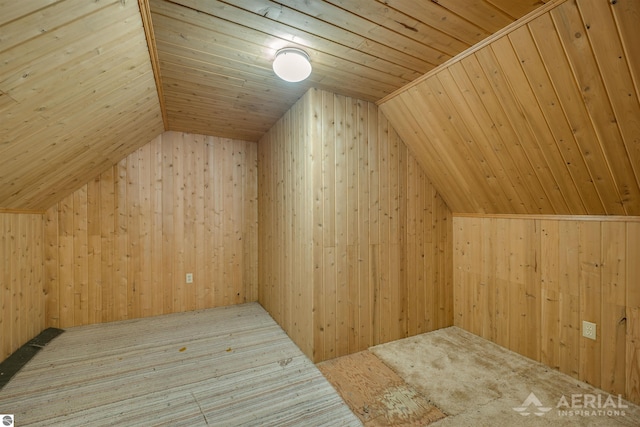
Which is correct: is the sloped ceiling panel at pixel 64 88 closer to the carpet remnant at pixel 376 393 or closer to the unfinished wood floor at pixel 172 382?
the unfinished wood floor at pixel 172 382

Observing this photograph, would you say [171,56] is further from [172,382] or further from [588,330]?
[588,330]

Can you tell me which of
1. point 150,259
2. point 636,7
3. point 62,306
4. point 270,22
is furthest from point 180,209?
point 636,7

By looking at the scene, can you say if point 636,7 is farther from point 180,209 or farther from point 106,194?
point 106,194

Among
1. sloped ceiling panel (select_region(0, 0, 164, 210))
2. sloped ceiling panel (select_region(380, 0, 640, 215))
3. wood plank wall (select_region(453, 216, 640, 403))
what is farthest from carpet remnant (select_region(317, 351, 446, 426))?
sloped ceiling panel (select_region(0, 0, 164, 210))

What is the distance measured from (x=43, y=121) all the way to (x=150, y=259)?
199 centimetres

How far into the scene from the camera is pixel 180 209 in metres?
3.25

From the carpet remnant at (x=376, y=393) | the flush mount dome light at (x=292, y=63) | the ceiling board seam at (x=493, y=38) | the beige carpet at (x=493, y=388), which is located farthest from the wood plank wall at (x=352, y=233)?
the ceiling board seam at (x=493, y=38)

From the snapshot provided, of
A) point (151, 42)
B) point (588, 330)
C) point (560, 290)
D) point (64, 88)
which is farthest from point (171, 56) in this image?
point (588, 330)

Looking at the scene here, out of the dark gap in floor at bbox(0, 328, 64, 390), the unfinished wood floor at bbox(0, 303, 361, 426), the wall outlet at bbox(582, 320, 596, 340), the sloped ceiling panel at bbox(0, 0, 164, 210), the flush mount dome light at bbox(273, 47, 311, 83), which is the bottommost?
the unfinished wood floor at bbox(0, 303, 361, 426)

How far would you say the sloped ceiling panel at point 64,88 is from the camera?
103cm

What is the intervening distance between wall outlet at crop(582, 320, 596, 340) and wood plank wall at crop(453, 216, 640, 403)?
0.08 feet

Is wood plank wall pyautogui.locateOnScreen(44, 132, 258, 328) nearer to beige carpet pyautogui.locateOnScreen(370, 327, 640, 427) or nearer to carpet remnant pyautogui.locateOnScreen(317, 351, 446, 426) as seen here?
carpet remnant pyautogui.locateOnScreen(317, 351, 446, 426)

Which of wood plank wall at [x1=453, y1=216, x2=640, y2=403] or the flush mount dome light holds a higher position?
the flush mount dome light

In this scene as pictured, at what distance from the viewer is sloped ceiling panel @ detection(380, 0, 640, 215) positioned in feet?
4.03
